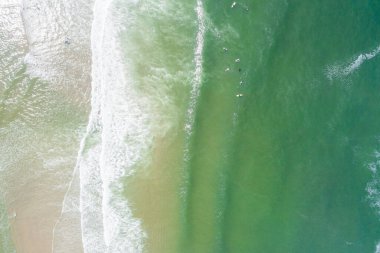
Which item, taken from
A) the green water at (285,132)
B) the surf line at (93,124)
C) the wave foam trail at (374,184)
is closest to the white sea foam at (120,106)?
the surf line at (93,124)

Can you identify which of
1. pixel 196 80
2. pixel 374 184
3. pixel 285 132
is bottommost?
pixel 374 184

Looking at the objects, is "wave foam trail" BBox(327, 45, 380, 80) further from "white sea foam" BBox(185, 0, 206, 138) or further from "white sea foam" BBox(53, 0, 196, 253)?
"white sea foam" BBox(53, 0, 196, 253)

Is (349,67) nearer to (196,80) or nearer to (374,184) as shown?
(374,184)

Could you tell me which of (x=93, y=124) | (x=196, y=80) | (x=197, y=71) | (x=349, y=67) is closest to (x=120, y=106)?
(x=93, y=124)

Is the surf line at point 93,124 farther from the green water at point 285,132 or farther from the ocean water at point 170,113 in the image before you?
the green water at point 285,132

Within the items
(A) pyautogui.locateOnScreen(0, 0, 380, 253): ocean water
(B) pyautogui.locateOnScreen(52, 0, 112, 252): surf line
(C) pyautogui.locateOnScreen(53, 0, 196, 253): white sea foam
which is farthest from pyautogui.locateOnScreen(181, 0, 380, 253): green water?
(B) pyautogui.locateOnScreen(52, 0, 112, 252): surf line

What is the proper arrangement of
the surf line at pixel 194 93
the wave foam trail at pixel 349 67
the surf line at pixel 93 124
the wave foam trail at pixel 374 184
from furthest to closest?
the wave foam trail at pixel 374 184 < the wave foam trail at pixel 349 67 < the surf line at pixel 194 93 < the surf line at pixel 93 124
